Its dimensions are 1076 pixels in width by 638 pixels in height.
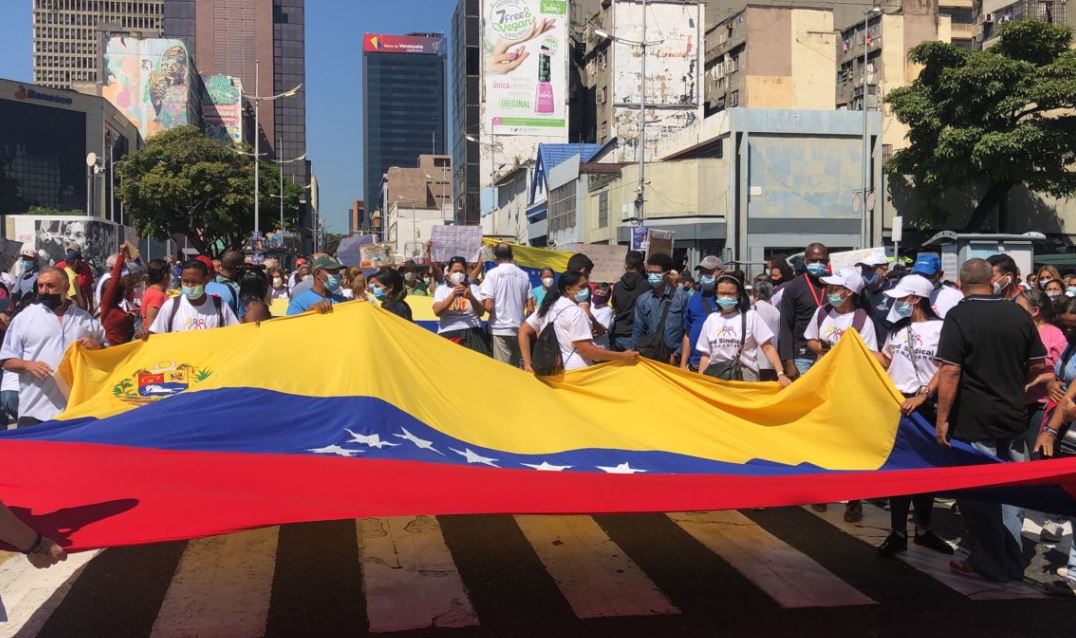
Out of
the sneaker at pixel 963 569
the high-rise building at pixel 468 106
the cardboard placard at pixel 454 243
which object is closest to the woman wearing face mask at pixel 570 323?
the sneaker at pixel 963 569

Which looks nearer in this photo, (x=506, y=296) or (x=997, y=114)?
(x=506, y=296)

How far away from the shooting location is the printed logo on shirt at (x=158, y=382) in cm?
751

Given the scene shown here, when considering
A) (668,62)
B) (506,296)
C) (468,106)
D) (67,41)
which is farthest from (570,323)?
(67,41)

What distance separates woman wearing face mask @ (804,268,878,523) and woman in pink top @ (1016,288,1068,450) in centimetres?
116

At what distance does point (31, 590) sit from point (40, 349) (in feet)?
6.29

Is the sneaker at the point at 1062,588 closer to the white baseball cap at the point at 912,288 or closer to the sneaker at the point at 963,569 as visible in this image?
the sneaker at the point at 963,569

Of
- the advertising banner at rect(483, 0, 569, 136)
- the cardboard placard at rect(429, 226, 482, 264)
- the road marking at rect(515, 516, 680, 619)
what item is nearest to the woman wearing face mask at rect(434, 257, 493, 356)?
the road marking at rect(515, 516, 680, 619)

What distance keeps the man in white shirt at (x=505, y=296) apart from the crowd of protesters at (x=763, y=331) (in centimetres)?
2

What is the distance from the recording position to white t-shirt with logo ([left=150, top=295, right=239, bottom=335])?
8.72 m

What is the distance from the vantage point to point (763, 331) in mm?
8844

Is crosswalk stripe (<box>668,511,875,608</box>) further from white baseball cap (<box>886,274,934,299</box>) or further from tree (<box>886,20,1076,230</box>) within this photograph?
tree (<box>886,20,1076,230</box>)

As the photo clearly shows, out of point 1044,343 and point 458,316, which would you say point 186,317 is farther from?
point 1044,343

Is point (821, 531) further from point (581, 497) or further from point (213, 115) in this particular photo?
point (213, 115)

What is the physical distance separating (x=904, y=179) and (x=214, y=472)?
47035mm
